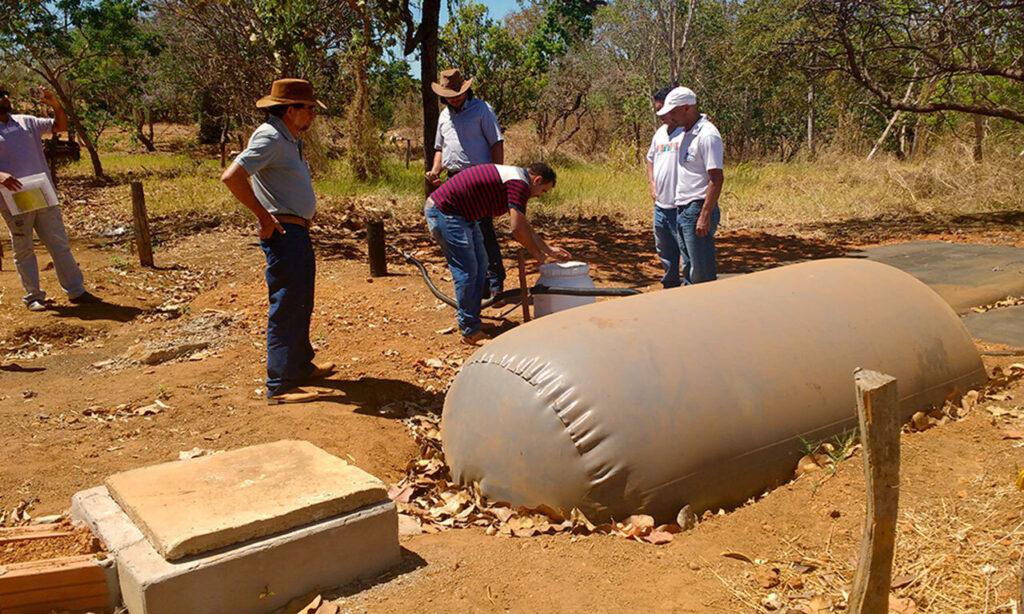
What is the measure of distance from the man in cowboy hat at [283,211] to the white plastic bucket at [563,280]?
5.44ft

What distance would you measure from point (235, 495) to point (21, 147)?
555 cm

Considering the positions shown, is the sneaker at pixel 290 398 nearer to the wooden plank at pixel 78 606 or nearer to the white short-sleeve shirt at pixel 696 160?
the wooden plank at pixel 78 606

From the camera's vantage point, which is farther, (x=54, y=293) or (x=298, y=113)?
(x=54, y=293)

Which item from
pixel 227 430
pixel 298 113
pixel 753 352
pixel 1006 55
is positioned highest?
pixel 1006 55

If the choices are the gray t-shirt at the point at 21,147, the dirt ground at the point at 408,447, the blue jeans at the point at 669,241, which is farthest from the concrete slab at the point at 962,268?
the gray t-shirt at the point at 21,147

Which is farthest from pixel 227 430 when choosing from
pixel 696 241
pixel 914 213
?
pixel 914 213

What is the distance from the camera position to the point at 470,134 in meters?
6.81

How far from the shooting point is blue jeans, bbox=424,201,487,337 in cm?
584

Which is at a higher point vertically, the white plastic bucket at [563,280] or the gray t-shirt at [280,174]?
the gray t-shirt at [280,174]

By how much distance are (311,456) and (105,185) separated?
1668 cm

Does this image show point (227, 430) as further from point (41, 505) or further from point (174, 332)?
point (174, 332)

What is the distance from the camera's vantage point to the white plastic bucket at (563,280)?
564 cm

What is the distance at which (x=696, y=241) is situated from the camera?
588cm

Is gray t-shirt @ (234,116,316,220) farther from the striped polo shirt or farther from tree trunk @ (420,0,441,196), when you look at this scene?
tree trunk @ (420,0,441,196)
